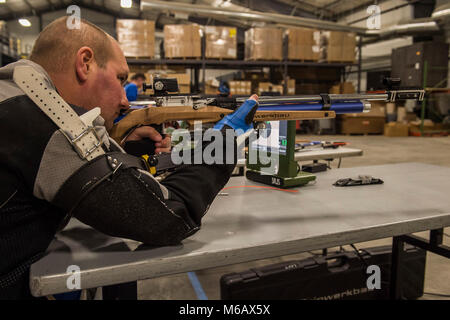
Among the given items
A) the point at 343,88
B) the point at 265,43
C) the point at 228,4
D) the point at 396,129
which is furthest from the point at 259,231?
the point at 228,4

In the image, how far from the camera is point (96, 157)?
0.70m

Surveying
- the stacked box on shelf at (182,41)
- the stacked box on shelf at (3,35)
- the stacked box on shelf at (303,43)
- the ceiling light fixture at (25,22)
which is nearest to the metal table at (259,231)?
the stacked box on shelf at (182,41)

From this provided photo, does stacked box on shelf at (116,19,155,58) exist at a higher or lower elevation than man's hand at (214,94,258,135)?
higher

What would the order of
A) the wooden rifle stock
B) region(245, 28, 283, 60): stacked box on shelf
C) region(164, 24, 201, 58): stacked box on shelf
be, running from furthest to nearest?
region(245, 28, 283, 60): stacked box on shelf
region(164, 24, 201, 58): stacked box on shelf
the wooden rifle stock

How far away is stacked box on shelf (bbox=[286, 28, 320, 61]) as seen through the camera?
8.03 meters

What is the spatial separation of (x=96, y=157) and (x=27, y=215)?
0.20 meters

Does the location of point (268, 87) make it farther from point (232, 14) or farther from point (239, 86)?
point (232, 14)

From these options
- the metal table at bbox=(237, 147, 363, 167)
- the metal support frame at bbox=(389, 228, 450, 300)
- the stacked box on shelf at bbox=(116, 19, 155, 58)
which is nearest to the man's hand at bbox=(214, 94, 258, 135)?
the metal support frame at bbox=(389, 228, 450, 300)

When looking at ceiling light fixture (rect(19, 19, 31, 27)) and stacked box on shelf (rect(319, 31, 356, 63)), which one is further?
ceiling light fixture (rect(19, 19, 31, 27))

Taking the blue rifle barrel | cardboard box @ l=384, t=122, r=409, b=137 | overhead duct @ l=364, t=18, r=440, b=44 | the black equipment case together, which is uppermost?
overhead duct @ l=364, t=18, r=440, b=44

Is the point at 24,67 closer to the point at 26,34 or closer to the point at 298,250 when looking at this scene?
the point at 298,250

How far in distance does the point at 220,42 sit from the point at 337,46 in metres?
2.98

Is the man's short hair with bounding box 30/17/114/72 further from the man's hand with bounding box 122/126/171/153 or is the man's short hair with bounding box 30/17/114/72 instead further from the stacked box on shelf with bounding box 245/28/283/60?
the stacked box on shelf with bounding box 245/28/283/60

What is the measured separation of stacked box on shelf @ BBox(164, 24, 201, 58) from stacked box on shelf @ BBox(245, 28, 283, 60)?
130cm
